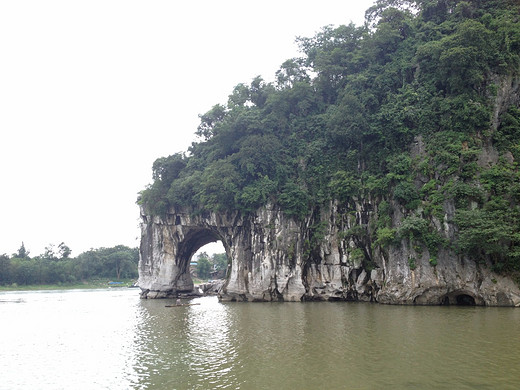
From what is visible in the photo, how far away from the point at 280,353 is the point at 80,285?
58.9 metres

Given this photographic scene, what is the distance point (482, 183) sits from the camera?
19.5m

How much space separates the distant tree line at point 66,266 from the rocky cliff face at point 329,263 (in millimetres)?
32993

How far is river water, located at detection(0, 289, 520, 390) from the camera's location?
788 centimetres

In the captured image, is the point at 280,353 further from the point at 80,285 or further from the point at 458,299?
the point at 80,285

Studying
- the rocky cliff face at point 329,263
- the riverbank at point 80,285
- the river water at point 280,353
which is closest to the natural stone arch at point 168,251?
the rocky cliff face at point 329,263

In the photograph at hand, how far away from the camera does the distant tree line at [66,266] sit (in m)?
54.2

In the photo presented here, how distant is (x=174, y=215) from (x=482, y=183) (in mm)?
22754

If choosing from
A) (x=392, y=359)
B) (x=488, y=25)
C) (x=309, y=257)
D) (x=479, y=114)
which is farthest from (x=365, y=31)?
(x=392, y=359)

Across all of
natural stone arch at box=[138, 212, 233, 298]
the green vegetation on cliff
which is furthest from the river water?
natural stone arch at box=[138, 212, 233, 298]

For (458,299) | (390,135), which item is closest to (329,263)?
(458,299)

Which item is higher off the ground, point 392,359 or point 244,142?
point 244,142

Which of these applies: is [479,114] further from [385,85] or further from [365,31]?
[365,31]

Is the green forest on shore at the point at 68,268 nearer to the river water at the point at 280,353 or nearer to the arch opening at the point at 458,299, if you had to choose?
the river water at the point at 280,353

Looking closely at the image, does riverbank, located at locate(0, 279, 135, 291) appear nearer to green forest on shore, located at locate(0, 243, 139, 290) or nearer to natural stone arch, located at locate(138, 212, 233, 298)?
green forest on shore, located at locate(0, 243, 139, 290)
